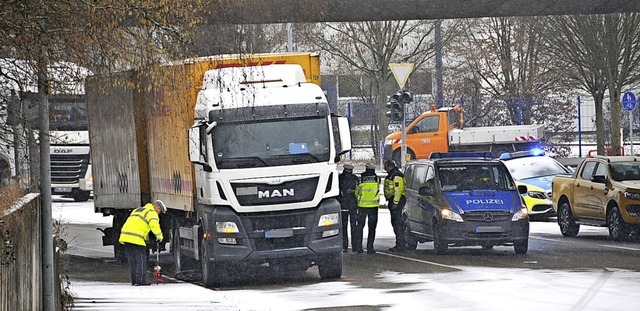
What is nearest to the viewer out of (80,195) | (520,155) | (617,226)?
(617,226)

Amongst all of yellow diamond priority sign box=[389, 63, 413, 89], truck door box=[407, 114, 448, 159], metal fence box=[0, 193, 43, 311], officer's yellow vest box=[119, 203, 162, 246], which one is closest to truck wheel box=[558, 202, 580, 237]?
yellow diamond priority sign box=[389, 63, 413, 89]

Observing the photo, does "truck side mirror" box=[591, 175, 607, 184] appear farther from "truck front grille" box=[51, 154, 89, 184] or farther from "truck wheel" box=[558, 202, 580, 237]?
"truck front grille" box=[51, 154, 89, 184]

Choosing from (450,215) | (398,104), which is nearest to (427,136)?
(398,104)

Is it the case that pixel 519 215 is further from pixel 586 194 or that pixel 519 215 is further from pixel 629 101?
pixel 629 101

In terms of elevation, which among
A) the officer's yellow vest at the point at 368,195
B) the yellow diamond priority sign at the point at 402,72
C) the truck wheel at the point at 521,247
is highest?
the yellow diamond priority sign at the point at 402,72

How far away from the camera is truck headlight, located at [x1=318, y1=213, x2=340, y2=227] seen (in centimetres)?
1739

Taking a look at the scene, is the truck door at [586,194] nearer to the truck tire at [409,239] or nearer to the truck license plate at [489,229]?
the truck license plate at [489,229]

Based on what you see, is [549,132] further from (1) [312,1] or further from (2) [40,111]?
(2) [40,111]

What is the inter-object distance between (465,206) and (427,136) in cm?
2075

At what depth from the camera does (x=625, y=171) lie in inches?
900

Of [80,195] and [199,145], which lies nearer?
[199,145]

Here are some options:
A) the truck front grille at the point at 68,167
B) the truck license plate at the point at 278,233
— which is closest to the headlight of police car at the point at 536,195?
the truck license plate at the point at 278,233

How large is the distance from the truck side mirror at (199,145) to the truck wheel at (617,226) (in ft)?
29.1

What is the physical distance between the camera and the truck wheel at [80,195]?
37.0 m
